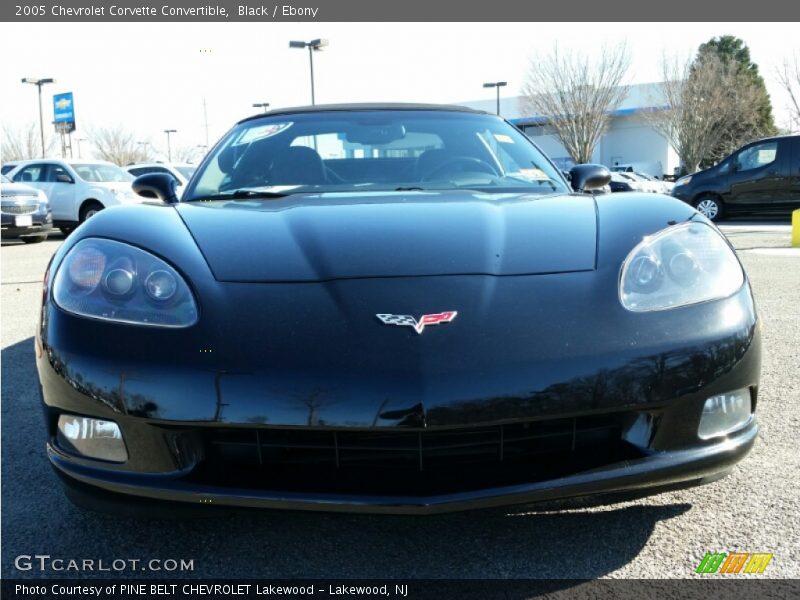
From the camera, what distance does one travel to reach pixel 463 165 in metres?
3.02

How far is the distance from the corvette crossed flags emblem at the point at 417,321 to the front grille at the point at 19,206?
44.2 feet

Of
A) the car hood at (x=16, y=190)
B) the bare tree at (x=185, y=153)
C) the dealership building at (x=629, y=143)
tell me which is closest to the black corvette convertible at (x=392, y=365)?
the car hood at (x=16, y=190)

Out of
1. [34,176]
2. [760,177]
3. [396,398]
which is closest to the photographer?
[396,398]

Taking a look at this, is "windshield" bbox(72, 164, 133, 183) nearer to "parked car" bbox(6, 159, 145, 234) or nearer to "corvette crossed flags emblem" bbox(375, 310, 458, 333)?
"parked car" bbox(6, 159, 145, 234)

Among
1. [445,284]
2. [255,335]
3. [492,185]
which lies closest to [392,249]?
[445,284]

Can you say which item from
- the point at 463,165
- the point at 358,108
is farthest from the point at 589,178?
the point at 358,108

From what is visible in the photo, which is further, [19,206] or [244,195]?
[19,206]

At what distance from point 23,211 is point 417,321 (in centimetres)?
1374

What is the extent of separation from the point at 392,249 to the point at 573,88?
3377cm

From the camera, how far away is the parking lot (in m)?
1.84

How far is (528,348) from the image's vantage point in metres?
1.62

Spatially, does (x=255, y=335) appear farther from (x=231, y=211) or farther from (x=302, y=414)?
(x=231, y=211)

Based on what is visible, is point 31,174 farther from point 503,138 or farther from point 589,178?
point 589,178

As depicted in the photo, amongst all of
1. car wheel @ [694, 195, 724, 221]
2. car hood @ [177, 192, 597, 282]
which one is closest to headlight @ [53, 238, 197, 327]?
car hood @ [177, 192, 597, 282]
